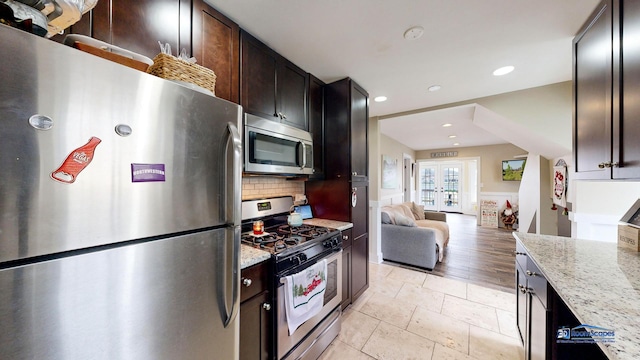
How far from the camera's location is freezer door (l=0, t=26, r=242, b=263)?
50 centimetres

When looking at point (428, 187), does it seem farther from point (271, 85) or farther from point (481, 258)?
point (271, 85)

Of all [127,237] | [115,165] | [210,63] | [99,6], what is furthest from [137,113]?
[210,63]

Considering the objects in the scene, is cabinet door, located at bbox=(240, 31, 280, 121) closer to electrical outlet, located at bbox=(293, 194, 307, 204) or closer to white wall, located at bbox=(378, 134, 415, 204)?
electrical outlet, located at bbox=(293, 194, 307, 204)

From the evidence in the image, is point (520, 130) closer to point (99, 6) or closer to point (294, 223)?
point (294, 223)

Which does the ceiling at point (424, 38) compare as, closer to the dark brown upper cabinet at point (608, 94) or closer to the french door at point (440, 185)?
the dark brown upper cabinet at point (608, 94)

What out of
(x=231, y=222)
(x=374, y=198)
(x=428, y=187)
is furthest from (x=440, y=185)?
(x=231, y=222)

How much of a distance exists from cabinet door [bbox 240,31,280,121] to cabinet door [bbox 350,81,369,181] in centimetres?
88

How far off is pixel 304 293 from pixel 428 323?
4.62 feet

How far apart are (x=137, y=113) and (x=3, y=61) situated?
0.80 ft

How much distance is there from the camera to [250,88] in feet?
5.38

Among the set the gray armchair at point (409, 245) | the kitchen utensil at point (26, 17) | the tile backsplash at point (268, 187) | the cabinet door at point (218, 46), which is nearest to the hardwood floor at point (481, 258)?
the gray armchair at point (409, 245)

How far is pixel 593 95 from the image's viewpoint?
51.6 inches

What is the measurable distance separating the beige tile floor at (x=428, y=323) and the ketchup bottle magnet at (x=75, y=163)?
190 cm

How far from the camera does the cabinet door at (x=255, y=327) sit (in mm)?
1194
